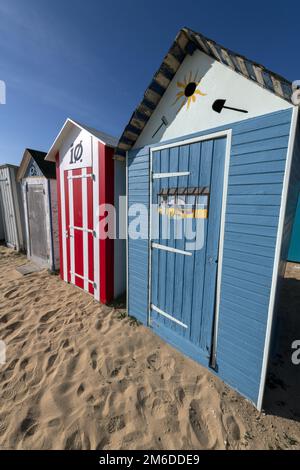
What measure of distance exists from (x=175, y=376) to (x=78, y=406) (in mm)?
1109

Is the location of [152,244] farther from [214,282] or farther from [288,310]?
[288,310]

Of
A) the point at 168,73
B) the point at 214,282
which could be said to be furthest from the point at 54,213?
the point at 214,282

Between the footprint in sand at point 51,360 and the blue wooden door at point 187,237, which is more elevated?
the blue wooden door at point 187,237

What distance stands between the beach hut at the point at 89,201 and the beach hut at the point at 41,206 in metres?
0.76

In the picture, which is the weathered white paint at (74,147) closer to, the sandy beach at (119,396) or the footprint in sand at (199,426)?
the sandy beach at (119,396)

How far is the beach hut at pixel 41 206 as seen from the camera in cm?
529

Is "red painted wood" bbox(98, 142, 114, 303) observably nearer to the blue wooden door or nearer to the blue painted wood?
the blue wooden door

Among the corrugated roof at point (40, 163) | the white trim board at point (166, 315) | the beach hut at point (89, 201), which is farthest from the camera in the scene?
the corrugated roof at point (40, 163)

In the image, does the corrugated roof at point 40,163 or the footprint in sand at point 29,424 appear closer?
the footprint in sand at point 29,424

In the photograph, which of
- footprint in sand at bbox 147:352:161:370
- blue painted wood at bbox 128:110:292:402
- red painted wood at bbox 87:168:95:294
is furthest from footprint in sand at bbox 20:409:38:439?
red painted wood at bbox 87:168:95:294

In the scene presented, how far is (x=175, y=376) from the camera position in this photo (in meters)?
2.39

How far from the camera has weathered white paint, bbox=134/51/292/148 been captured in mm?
1856

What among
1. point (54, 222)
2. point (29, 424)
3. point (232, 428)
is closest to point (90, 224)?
point (54, 222)

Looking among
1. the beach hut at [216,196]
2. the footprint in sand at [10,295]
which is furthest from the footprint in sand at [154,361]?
the footprint in sand at [10,295]
